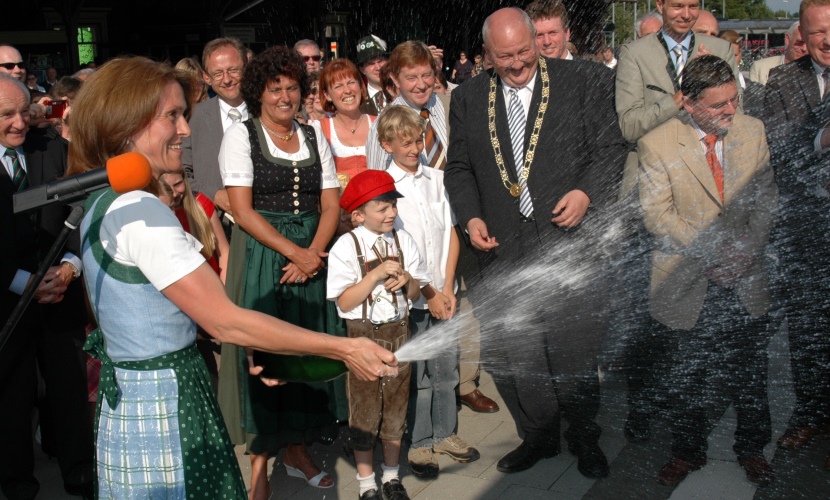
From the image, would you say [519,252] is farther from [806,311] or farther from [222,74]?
[222,74]

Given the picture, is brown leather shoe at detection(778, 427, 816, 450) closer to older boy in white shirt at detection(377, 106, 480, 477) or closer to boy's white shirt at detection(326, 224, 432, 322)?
older boy in white shirt at detection(377, 106, 480, 477)

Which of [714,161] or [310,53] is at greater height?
[310,53]

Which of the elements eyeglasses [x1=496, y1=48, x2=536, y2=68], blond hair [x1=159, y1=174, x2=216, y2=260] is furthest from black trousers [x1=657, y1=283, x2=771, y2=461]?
blond hair [x1=159, y1=174, x2=216, y2=260]

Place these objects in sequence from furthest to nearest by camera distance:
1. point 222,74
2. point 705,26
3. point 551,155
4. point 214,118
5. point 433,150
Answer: point 705,26, point 222,74, point 214,118, point 433,150, point 551,155

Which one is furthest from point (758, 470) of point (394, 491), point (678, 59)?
point (678, 59)

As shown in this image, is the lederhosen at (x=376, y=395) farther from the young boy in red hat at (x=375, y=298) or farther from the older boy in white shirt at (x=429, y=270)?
the older boy in white shirt at (x=429, y=270)

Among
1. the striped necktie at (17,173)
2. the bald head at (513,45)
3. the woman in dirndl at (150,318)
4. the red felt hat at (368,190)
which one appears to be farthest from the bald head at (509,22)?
the striped necktie at (17,173)

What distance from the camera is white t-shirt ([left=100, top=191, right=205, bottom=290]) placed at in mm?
2525

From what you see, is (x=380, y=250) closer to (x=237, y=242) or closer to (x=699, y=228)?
(x=237, y=242)

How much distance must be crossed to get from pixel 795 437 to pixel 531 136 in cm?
232

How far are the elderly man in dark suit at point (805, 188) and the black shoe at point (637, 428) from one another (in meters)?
0.78

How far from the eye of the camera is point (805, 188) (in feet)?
16.9

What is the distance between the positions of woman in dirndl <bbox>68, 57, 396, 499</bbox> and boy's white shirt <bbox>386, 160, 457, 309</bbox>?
227 cm

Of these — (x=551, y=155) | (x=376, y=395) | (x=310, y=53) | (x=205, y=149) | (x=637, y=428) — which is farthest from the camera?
(x=310, y=53)
